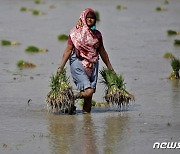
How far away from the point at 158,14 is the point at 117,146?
24.4 m

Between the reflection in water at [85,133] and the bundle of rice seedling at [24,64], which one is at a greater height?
the bundle of rice seedling at [24,64]

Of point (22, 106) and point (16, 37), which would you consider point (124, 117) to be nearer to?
point (22, 106)

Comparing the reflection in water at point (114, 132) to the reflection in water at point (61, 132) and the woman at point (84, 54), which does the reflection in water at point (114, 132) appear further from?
the woman at point (84, 54)

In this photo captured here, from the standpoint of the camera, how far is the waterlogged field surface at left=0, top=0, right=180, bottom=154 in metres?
9.27

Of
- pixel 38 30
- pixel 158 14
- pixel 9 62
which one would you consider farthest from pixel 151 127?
pixel 158 14

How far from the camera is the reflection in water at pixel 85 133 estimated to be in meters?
8.89

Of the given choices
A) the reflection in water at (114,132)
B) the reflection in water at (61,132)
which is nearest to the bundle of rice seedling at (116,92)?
the reflection in water at (114,132)

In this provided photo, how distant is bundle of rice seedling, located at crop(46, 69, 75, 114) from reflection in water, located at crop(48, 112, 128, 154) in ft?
0.43

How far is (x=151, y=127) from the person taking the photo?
1018 centimetres

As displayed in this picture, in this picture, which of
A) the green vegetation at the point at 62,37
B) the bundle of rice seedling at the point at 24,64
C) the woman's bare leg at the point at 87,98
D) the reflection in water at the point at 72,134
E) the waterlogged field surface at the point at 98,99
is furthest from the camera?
the green vegetation at the point at 62,37

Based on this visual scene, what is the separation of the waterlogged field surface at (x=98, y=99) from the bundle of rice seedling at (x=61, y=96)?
0.16 m

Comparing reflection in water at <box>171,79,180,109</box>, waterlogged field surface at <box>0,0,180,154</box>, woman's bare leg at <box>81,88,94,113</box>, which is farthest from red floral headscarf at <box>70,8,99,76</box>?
reflection in water at <box>171,79,180,109</box>

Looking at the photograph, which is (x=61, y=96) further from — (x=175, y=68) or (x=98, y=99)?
(x=175, y=68)

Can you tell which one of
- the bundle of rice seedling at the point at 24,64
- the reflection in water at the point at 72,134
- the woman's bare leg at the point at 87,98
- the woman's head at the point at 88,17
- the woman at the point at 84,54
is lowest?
the reflection in water at the point at 72,134
